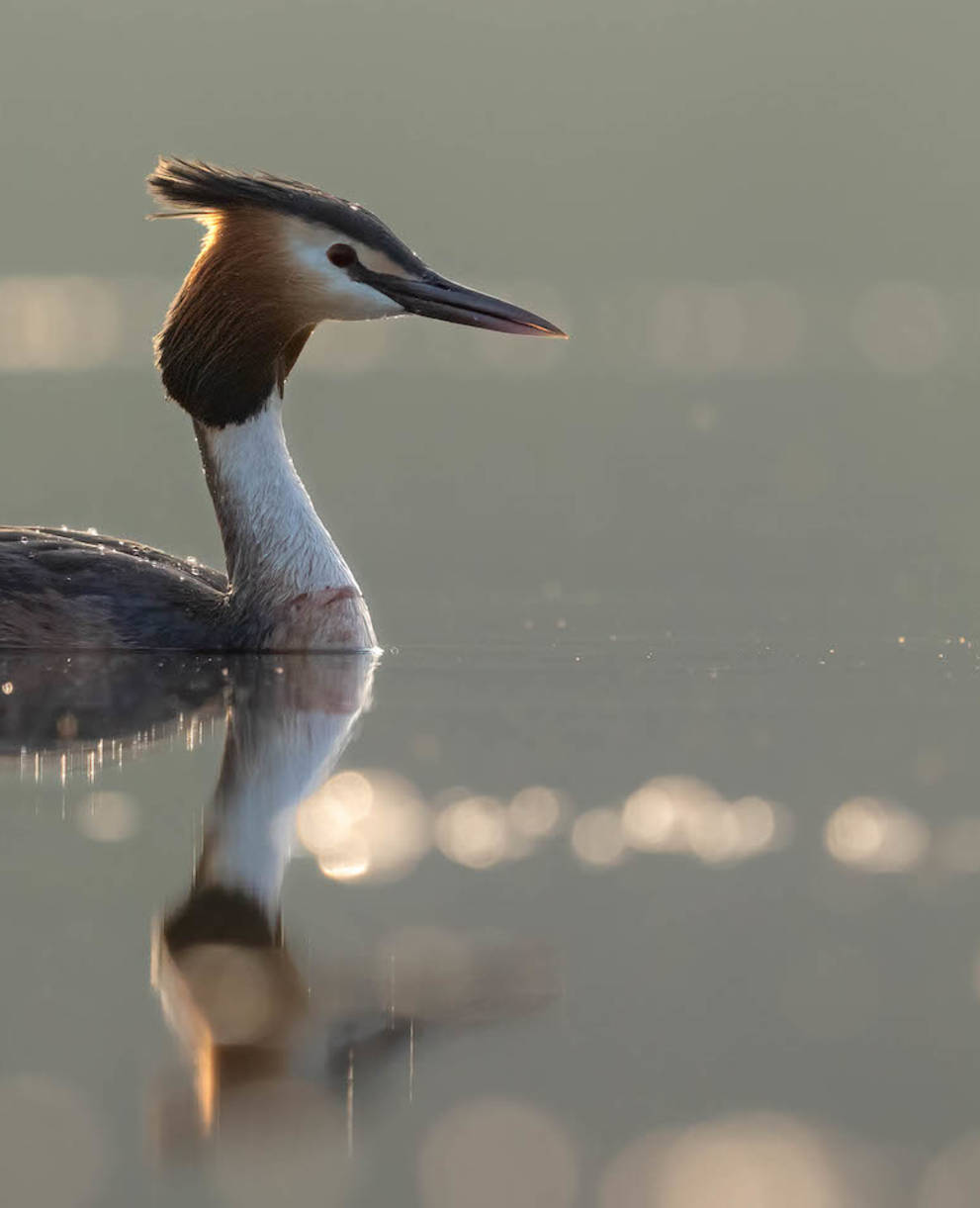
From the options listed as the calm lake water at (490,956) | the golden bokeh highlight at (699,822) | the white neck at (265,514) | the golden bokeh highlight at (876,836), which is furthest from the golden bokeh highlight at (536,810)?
the white neck at (265,514)

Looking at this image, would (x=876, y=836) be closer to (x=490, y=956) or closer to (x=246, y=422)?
(x=490, y=956)

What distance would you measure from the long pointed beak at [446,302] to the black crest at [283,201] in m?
0.09

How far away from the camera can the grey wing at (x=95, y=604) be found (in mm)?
9477

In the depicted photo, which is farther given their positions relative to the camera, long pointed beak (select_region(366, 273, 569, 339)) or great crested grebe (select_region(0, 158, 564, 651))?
long pointed beak (select_region(366, 273, 569, 339))

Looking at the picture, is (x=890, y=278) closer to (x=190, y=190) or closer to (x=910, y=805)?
(x=190, y=190)

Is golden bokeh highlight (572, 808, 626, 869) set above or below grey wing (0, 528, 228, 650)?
below

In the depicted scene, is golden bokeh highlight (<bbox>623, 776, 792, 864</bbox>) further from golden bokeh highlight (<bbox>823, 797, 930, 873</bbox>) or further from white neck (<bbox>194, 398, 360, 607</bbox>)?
white neck (<bbox>194, 398, 360, 607</bbox>)

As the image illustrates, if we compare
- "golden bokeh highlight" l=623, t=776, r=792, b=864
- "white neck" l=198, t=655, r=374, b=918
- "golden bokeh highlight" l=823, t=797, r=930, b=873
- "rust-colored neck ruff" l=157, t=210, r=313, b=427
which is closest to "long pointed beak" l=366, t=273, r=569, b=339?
"rust-colored neck ruff" l=157, t=210, r=313, b=427

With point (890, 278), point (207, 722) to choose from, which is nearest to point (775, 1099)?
point (207, 722)

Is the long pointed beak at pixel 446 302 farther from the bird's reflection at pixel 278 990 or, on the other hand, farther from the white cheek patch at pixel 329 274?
the bird's reflection at pixel 278 990

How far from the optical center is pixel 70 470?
16.9 meters

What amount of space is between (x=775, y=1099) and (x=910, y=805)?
2560mm

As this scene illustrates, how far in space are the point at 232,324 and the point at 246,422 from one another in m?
0.43

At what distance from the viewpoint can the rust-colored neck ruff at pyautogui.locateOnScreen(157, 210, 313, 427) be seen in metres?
9.81
